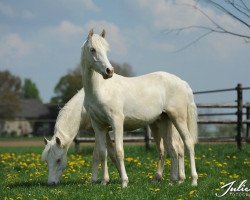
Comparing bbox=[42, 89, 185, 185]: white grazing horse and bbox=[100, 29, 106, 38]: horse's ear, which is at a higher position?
bbox=[100, 29, 106, 38]: horse's ear

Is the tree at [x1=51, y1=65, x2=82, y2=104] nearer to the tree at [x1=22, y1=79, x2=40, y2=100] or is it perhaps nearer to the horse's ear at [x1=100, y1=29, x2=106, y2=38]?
the tree at [x1=22, y1=79, x2=40, y2=100]

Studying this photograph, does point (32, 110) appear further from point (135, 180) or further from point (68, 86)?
point (135, 180)

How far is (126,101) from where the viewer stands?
7.46 metres

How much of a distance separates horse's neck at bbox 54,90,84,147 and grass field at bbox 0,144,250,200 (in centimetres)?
78

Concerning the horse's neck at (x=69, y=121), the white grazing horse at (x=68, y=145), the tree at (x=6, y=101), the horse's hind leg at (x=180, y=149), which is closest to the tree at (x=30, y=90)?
the tree at (x=6, y=101)

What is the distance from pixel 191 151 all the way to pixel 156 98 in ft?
3.37

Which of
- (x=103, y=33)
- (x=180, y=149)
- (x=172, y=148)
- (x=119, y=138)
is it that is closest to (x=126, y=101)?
(x=119, y=138)

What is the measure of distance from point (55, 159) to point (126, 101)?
158 centimetres

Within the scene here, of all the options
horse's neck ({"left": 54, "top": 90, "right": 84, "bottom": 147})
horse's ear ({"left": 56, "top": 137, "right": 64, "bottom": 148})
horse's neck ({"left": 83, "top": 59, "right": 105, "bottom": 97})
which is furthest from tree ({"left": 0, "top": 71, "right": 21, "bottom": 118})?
horse's neck ({"left": 83, "top": 59, "right": 105, "bottom": 97})

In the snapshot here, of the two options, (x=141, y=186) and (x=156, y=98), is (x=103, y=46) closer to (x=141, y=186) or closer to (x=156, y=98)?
(x=156, y=98)

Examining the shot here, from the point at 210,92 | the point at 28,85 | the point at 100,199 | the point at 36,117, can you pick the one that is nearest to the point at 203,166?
the point at 100,199

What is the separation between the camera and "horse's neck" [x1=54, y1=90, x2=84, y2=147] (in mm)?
8422

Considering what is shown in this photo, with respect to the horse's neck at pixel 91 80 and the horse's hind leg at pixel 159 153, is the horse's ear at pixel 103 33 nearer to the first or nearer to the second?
the horse's neck at pixel 91 80

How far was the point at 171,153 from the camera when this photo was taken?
8.02m
